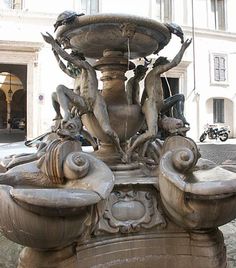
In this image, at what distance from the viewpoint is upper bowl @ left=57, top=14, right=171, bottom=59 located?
209 centimetres

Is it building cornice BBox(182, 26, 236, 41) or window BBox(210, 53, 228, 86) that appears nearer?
building cornice BBox(182, 26, 236, 41)

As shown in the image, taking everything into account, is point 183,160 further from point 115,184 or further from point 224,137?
point 224,137

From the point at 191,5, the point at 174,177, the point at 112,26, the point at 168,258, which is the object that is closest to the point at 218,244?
the point at 168,258

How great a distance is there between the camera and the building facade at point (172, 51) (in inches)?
540

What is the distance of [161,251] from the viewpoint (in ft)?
6.11

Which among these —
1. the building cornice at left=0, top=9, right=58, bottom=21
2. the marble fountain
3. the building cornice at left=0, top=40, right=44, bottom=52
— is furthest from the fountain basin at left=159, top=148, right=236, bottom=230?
the building cornice at left=0, top=9, right=58, bottom=21

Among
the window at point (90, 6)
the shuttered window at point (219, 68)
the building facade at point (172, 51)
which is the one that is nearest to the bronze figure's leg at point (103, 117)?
the building facade at point (172, 51)

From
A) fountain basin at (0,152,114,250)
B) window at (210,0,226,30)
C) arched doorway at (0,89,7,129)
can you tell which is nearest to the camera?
fountain basin at (0,152,114,250)

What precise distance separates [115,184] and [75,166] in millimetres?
303

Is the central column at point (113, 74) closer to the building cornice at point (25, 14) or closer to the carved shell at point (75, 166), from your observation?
the carved shell at point (75, 166)

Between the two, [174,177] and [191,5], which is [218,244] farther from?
[191,5]

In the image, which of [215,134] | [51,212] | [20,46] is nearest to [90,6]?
[20,46]

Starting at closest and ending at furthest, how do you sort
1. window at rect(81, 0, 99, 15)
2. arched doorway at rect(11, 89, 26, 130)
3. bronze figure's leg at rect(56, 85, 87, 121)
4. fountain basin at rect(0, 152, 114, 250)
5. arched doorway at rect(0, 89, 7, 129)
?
fountain basin at rect(0, 152, 114, 250) → bronze figure's leg at rect(56, 85, 87, 121) → window at rect(81, 0, 99, 15) → arched doorway at rect(0, 89, 7, 129) → arched doorway at rect(11, 89, 26, 130)

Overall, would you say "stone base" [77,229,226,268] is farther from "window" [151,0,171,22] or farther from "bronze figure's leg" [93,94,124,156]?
"window" [151,0,171,22]
